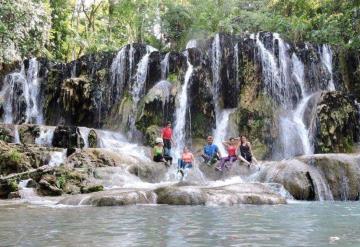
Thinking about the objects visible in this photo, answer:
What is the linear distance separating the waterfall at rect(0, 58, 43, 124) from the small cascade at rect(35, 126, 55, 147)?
204 inches

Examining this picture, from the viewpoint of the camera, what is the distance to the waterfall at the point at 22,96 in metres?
24.0

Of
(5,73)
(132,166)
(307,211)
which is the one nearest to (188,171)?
(132,166)

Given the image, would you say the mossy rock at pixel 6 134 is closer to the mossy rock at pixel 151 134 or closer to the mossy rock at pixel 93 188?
the mossy rock at pixel 151 134

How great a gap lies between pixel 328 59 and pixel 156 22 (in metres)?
14.1

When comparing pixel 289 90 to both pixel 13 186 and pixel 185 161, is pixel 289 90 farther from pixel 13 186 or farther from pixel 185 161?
pixel 13 186

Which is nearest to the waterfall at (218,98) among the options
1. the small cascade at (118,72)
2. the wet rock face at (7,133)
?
the small cascade at (118,72)

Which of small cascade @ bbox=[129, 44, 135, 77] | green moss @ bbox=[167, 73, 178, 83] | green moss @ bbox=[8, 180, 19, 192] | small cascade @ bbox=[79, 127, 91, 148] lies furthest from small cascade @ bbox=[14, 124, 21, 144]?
green moss @ bbox=[167, 73, 178, 83]

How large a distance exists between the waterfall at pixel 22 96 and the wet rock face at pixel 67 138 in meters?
5.62

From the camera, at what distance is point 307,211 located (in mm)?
9125

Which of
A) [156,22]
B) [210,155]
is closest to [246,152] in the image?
[210,155]

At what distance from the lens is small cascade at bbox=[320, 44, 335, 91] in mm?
24038

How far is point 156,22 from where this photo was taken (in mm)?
34406

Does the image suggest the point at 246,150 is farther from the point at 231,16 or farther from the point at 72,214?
the point at 231,16

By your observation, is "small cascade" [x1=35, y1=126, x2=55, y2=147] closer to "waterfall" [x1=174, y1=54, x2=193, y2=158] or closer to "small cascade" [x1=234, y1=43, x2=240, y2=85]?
"waterfall" [x1=174, y1=54, x2=193, y2=158]
